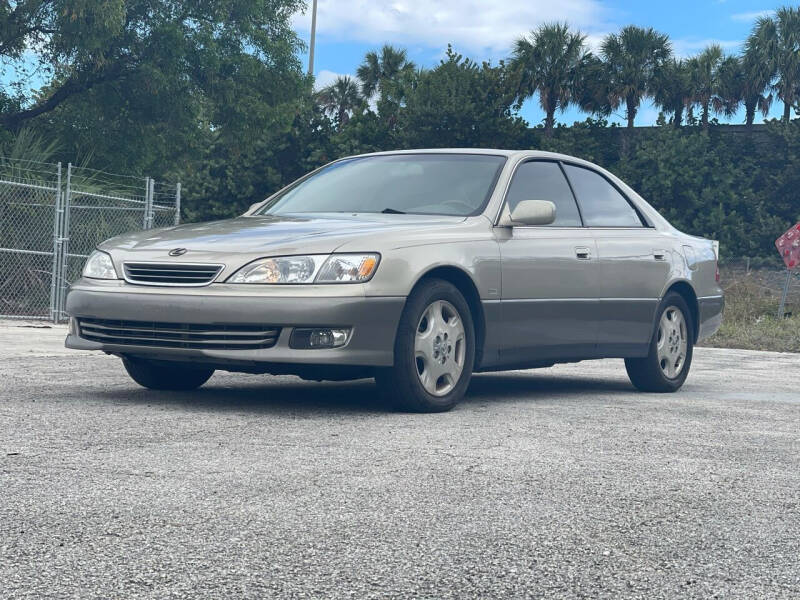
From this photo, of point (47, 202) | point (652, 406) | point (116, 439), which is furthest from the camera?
point (47, 202)

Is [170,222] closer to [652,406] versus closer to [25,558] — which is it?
[652,406]

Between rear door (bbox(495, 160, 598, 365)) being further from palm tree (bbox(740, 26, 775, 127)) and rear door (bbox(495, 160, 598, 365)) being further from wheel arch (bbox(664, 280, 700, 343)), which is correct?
palm tree (bbox(740, 26, 775, 127))

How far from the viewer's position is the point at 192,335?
252 inches

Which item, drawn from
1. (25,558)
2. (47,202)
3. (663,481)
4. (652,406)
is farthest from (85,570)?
(47,202)

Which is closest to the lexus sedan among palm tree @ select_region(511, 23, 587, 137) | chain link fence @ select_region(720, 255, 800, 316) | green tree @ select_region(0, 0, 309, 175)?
chain link fence @ select_region(720, 255, 800, 316)

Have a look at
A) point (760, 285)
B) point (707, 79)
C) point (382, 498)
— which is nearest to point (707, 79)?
point (707, 79)

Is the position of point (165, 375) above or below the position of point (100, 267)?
below

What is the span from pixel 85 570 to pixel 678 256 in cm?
640

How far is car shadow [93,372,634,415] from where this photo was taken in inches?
269

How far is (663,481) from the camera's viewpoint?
4836 mm

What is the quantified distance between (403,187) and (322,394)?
1.34 metres

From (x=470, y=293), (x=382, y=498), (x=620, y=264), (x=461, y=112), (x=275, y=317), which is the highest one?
(x=461, y=112)

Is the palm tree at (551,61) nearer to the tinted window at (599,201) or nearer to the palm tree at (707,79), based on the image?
the palm tree at (707,79)

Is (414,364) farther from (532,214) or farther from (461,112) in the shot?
(461,112)
